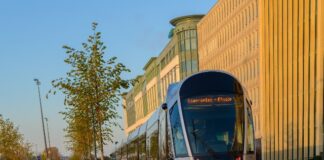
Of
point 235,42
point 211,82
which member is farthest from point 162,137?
point 235,42

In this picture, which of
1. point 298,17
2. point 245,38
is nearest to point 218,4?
point 245,38

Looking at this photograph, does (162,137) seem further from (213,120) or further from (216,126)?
(216,126)

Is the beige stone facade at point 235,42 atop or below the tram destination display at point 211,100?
atop

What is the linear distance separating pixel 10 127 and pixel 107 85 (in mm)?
38841

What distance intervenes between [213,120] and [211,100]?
70cm

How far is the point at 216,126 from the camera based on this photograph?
56.3ft

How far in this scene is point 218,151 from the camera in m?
Result: 16.9

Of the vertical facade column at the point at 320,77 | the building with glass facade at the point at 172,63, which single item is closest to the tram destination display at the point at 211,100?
the vertical facade column at the point at 320,77

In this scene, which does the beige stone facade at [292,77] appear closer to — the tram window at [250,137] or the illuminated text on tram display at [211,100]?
the tram window at [250,137]

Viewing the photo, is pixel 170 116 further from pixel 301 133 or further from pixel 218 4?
pixel 218 4

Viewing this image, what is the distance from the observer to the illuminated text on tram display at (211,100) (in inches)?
696

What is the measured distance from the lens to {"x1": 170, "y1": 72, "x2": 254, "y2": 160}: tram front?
16984mm

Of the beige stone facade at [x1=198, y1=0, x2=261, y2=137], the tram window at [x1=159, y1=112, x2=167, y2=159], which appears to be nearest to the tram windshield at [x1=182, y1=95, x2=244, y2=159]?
the tram window at [x1=159, y1=112, x2=167, y2=159]

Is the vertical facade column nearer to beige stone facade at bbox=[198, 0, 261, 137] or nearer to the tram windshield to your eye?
beige stone facade at bbox=[198, 0, 261, 137]
